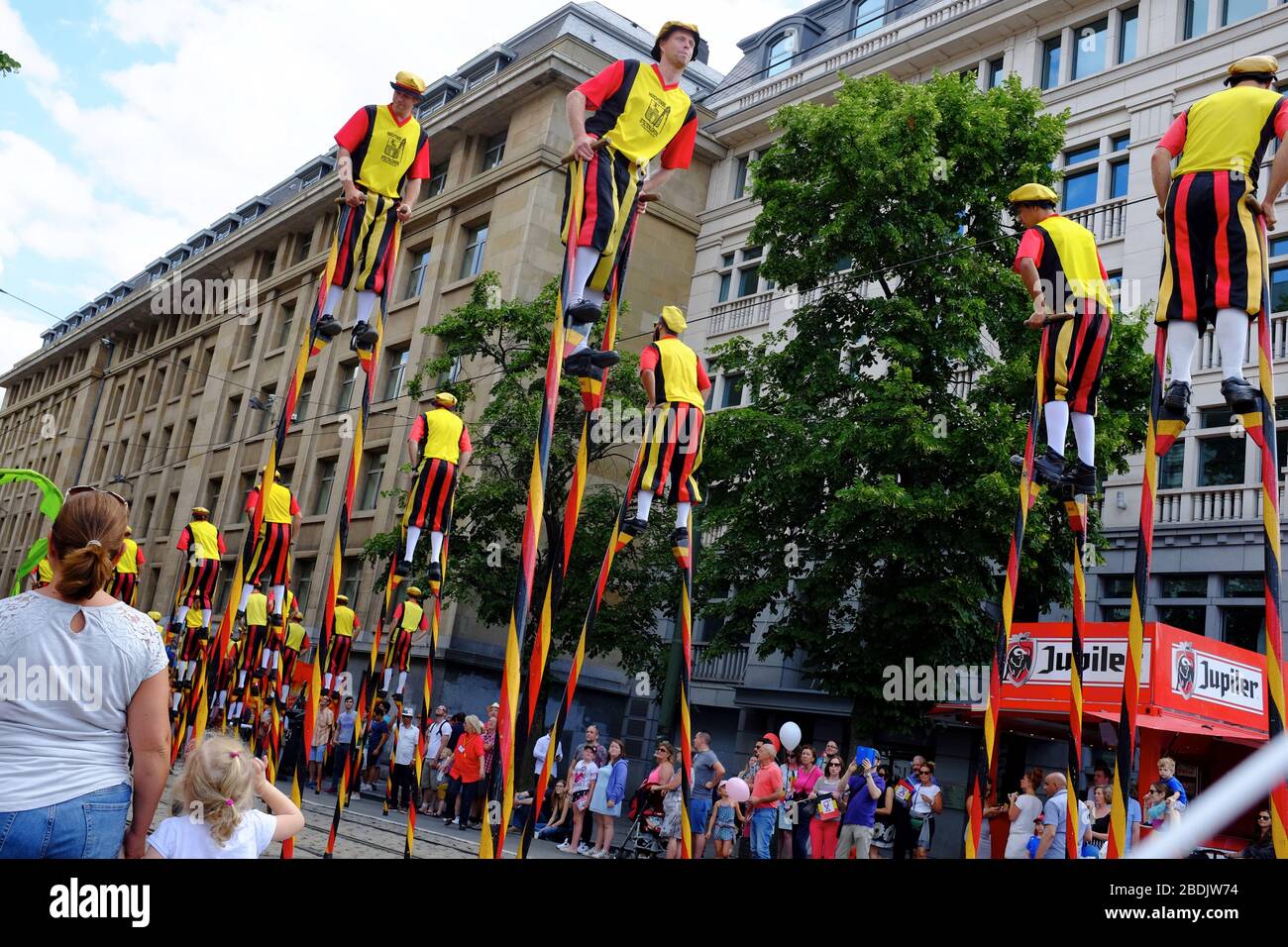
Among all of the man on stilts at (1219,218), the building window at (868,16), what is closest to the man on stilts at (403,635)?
the man on stilts at (1219,218)

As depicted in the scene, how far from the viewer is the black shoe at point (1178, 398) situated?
23.7ft

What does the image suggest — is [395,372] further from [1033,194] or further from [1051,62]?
[1033,194]

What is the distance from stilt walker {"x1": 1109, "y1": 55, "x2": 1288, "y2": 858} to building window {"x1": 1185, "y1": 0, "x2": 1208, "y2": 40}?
23085mm

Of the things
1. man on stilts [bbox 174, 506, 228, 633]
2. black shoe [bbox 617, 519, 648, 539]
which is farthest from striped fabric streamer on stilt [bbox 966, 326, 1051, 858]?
man on stilts [bbox 174, 506, 228, 633]

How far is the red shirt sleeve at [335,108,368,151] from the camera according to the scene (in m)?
10.5

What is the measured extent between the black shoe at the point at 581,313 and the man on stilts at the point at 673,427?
1431 mm

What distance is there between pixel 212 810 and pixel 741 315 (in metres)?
32.6

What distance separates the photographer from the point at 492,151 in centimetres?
4044

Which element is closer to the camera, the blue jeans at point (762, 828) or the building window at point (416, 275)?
the blue jeans at point (762, 828)

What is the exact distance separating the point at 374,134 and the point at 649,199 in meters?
2.95

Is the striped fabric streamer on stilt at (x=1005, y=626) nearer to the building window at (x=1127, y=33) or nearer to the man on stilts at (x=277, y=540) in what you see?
the man on stilts at (x=277, y=540)

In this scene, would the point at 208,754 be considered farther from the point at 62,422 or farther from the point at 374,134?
the point at 62,422

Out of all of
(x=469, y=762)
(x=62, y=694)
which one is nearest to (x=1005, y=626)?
(x=62, y=694)
